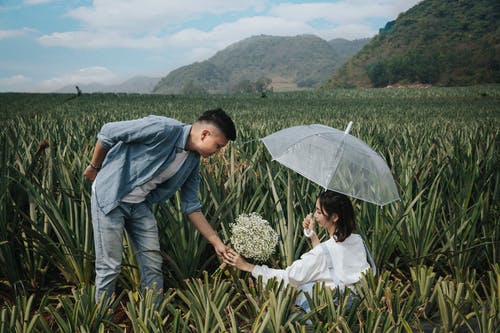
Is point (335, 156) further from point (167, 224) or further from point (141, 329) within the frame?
point (141, 329)

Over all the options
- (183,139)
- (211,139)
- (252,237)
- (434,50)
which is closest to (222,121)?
(211,139)

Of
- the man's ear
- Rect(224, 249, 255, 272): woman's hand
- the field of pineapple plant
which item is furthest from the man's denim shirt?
Rect(224, 249, 255, 272): woman's hand

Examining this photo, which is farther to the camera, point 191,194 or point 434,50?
point 434,50

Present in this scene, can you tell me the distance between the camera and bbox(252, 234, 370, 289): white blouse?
6.57 feet

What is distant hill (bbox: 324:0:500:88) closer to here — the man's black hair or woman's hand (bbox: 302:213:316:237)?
woman's hand (bbox: 302:213:316:237)

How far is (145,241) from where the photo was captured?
7.20ft

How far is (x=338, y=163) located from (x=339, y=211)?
282mm

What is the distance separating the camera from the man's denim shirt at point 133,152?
1998 millimetres

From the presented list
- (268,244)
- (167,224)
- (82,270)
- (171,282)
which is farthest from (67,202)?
(268,244)

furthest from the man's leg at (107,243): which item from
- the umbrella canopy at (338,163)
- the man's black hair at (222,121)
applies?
the umbrella canopy at (338,163)

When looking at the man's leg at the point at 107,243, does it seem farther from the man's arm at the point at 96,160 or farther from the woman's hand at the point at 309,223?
the woman's hand at the point at 309,223

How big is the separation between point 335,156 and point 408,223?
0.96 metres

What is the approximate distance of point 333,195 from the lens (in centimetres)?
214

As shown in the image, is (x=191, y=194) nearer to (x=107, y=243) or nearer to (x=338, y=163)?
(x=107, y=243)
